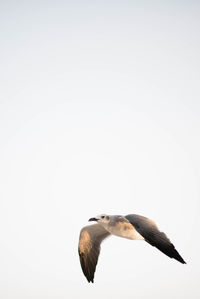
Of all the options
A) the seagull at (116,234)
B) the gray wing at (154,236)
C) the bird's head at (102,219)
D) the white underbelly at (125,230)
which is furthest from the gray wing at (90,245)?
the gray wing at (154,236)

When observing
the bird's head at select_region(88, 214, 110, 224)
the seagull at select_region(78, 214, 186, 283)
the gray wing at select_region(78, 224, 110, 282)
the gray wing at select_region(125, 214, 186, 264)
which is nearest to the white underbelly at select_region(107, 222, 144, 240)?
the seagull at select_region(78, 214, 186, 283)

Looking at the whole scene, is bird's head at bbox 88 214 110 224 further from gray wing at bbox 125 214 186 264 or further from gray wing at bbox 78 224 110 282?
gray wing at bbox 125 214 186 264

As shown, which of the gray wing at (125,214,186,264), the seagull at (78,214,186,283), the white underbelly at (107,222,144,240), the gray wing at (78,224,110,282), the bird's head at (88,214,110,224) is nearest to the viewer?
the gray wing at (125,214,186,264)

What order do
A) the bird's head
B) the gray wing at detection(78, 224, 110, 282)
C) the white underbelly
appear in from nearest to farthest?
the white underbelly, the bird's head, the gray wing at detection(78, 224, 110, 282)

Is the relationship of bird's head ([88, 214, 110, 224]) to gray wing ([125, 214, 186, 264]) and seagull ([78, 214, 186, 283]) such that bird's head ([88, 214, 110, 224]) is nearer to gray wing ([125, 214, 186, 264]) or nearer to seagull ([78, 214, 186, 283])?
seagull ([78, 214, 186, 283])

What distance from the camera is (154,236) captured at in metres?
8.82

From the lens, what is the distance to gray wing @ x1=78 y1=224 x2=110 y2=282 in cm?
1351

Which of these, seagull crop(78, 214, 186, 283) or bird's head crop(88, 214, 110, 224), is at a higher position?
bird's head crop(88, 214, 110, 224)

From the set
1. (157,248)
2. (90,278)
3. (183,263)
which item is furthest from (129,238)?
(183,263)

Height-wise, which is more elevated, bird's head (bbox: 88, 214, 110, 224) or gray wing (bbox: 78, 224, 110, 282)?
bird's head (bbox: 88, 214, 110, 224)

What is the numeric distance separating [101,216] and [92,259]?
76.1 inches

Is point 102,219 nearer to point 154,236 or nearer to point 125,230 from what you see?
point 125,230

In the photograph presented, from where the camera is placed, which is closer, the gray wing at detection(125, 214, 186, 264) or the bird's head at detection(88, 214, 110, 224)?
the gray wing at detection(125, 214, 186, 264)

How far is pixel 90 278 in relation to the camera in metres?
13.2
